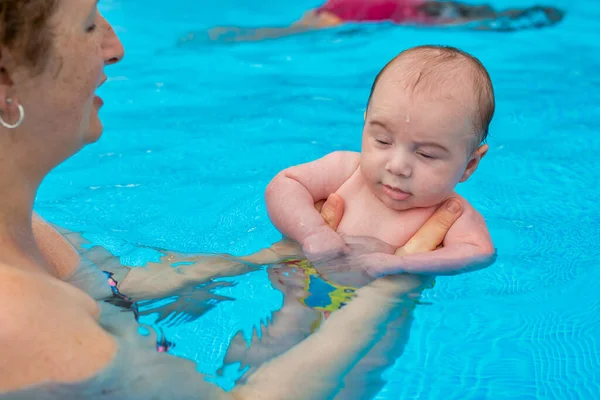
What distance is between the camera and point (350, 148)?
4723 mm

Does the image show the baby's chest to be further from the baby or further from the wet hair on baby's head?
the wet hair on baby's head

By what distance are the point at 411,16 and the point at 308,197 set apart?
468 cm

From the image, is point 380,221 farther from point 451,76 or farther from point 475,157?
point 451,76

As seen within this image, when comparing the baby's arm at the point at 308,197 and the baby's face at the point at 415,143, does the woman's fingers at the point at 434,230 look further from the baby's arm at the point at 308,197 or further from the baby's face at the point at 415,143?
the baby's arm at the point at 308,197

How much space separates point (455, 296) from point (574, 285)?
0.54 metres

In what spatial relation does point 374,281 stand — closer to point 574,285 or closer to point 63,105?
point 574,285

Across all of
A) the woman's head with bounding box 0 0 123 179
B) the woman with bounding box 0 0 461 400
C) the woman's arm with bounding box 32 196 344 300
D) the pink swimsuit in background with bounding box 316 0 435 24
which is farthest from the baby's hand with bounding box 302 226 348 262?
the pink swimsuit in background with bounding box 316 0 435 24

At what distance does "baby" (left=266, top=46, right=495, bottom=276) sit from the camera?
2830 mm

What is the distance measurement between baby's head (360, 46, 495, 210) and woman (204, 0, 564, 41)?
4282 mm

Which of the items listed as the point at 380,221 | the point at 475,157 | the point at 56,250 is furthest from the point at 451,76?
the point at 56,250

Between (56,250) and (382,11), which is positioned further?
(382,11)

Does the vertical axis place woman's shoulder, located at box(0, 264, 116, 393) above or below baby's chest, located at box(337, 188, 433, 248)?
above

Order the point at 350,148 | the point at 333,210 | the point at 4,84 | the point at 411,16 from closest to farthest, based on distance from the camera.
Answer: the point at 4,84 → the point at 333,210 → the point at 350,148 → the point at 411,16

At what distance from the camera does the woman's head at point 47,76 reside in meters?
1.75
